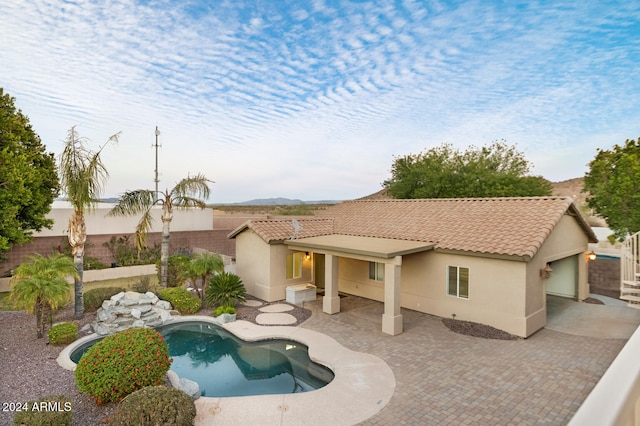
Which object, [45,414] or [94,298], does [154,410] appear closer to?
Answer: [45,414]

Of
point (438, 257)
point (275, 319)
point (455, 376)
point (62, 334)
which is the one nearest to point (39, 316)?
point (62, 334)

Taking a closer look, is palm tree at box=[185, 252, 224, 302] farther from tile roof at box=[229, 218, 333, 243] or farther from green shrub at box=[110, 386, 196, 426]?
green shrub at box=[110, 386, 196, 426]

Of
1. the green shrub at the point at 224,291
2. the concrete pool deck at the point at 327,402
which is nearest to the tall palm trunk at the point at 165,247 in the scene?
the green shrub at the point at 224,291

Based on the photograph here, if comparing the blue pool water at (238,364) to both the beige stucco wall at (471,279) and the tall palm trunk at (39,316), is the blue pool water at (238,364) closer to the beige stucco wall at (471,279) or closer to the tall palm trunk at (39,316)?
the tall palm trunk at (39,316)

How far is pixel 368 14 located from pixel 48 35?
46.5 feet

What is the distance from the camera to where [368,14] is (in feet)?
55.5

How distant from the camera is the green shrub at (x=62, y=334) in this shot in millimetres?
12211

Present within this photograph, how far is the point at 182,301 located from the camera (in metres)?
16.2

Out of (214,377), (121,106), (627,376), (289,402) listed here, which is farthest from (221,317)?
(627,376)

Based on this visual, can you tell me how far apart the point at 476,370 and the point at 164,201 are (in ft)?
53.9

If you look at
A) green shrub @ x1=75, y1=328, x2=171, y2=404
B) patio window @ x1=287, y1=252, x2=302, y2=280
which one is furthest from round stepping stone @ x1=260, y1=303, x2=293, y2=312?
green shrub @ x1=75, y1=328, x2=171, y2=404

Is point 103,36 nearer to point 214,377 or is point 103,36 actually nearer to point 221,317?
point 221,317

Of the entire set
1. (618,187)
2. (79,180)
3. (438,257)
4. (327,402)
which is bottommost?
(327,402)

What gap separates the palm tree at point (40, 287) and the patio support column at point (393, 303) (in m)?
12.3
